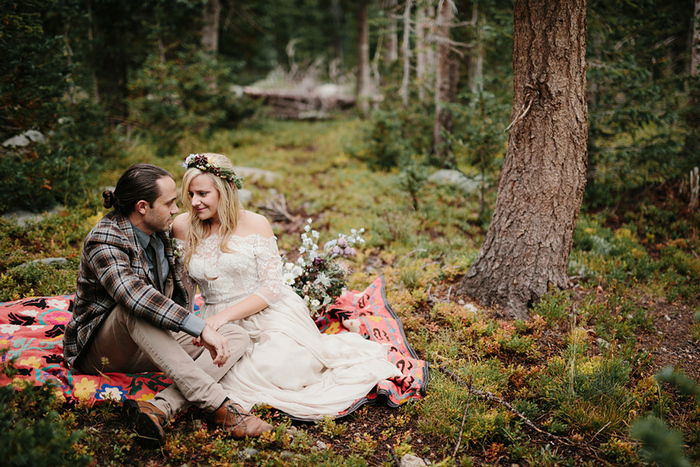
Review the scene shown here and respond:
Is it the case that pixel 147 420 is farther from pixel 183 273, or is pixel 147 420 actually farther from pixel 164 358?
pixel 183 273

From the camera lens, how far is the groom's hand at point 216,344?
2.89m

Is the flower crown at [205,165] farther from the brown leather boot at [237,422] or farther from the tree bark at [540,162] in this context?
the tree bark at [540,162]

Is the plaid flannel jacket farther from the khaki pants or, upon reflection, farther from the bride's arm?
the bride's arm

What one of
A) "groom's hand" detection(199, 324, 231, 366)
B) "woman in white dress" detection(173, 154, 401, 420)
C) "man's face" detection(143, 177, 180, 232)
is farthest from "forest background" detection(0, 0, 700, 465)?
"man's face" detection(143, 177, 180, 232)

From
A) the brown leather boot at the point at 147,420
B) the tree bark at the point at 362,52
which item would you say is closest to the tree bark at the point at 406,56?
the tree bark at the point at 362,52

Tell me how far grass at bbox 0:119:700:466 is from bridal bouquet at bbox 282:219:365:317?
0.78 metres

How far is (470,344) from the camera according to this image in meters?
3.96

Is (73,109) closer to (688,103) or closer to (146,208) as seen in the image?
(146,208)

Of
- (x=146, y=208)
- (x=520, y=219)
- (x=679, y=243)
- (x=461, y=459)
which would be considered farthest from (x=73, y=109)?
(x=679, y=243)

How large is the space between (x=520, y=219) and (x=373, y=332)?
6.45 feet

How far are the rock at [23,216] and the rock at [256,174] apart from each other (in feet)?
12.0

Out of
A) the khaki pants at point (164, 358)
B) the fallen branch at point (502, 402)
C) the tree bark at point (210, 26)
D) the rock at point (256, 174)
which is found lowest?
the fallen branch at point (502, 402)

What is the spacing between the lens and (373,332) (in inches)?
157

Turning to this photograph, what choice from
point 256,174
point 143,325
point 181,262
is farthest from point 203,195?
point 256,174
